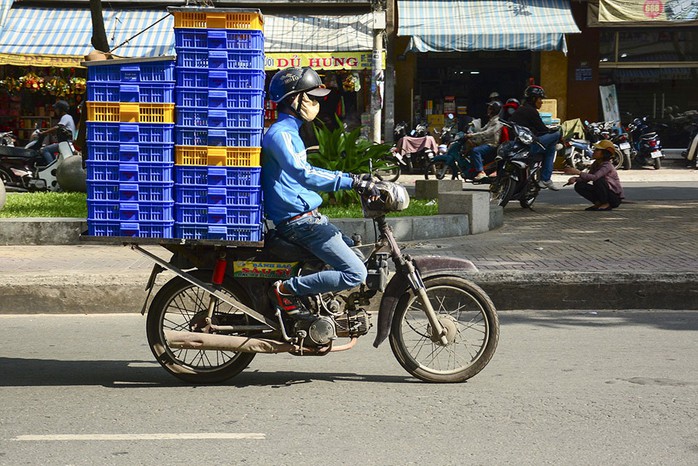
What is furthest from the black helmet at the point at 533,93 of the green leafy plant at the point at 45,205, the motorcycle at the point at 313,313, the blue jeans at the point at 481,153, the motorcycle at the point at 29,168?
the motorcycle at the point at 313,313

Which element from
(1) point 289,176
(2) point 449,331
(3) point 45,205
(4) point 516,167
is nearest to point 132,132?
(1) point 289,176

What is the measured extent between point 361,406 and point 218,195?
1.35 m

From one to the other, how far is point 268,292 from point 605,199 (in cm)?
865

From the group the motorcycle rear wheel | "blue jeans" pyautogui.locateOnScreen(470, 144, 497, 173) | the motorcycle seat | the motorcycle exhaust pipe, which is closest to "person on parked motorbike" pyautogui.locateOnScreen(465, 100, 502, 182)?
"blue jeans" pyautogui.locateOnScreen(470, 144, 497, 173)

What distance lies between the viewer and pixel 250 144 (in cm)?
525

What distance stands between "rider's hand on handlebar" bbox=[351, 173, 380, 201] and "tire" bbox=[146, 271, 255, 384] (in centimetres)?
97

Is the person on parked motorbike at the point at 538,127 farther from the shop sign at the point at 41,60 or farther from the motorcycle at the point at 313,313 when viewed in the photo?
the shop sign at the point at 41,60

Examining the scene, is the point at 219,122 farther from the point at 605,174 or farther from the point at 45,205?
the point at 605,174

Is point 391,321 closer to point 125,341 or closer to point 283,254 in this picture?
point 283,254

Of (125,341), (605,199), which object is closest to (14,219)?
(125,341)

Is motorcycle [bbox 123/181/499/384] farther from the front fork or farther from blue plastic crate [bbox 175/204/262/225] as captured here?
blue plastic crate [bbox 175/204/262/225]

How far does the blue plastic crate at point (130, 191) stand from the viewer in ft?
17.4

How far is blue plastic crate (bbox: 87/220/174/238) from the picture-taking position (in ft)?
17.5

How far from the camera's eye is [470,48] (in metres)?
21.5
